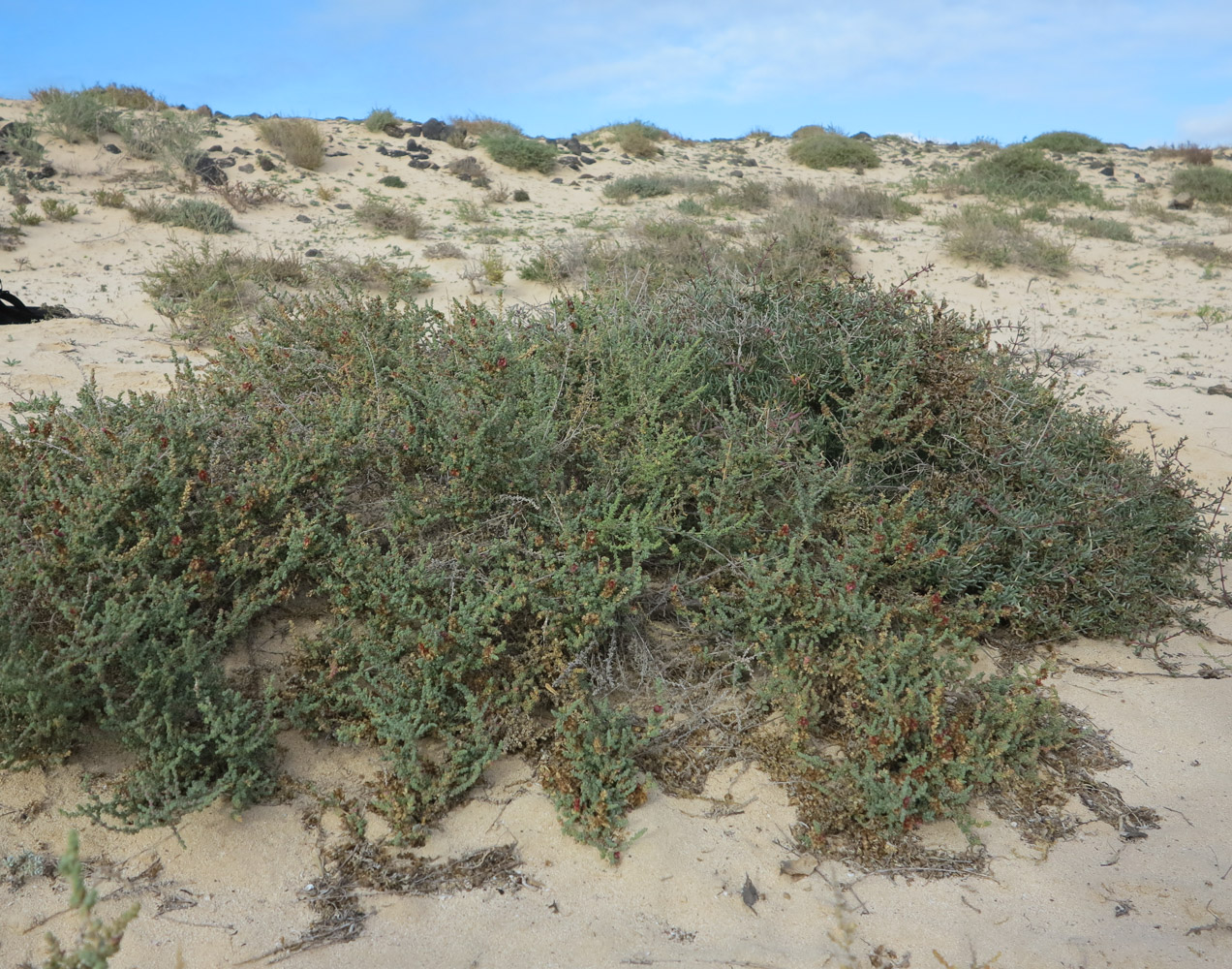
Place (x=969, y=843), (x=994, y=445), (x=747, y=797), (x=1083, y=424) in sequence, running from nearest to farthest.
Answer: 1. (x=969, y=843)
2. (x=747, y=797)
3. (x=994, y=445)
4. (x=1083, y=424)

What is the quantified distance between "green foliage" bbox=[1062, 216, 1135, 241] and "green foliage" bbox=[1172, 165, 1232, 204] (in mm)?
3770

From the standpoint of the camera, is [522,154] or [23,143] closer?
[23,143]

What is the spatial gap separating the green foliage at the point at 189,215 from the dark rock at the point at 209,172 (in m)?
1.42

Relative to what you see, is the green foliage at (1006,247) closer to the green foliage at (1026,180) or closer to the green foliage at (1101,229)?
the green foliage at (1101,229)

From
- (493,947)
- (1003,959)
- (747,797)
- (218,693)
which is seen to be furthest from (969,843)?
(218,693)

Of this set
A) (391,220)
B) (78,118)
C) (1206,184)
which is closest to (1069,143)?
(1206,184)

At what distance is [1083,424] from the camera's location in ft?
13.8

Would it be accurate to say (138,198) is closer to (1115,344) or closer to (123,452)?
(123,452)

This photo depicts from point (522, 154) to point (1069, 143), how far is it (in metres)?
13.6

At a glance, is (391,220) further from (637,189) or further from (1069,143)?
(1069,143)

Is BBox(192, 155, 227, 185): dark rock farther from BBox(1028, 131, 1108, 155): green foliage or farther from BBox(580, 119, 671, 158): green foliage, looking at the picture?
BBox(1028, 131, 1108, 155): green foliage

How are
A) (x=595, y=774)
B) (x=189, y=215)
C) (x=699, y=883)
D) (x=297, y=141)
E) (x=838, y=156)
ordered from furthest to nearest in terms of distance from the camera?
(x=838, y=156) → (x=297, y=141) → (x=189, y=215) → (x=595, y=774) → (x=699, y=883)

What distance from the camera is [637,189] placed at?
13133 mm

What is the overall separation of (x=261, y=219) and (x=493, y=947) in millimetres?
10388
